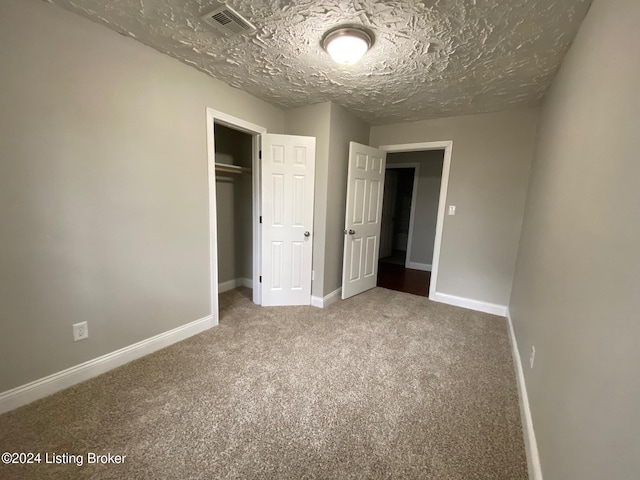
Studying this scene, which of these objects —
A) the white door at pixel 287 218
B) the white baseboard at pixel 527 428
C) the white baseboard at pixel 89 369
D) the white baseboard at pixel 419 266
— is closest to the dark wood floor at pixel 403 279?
the white baseboard at pixel 419 266

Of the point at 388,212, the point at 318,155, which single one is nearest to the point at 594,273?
the point at 318,155

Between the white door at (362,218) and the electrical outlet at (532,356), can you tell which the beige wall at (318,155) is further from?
the electrical outlet at (532,356)

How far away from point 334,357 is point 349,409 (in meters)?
0.55

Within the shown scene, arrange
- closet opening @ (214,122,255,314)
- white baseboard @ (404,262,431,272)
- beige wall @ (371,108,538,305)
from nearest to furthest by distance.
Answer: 1. beige wall @ (371,108,538,305)
2. closet opening @ (214,122,255,314)
3. white baseboard @ (404,262,431,272)

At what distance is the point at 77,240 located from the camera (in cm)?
169

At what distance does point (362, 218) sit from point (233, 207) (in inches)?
72.5

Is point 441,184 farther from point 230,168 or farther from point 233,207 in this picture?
point 233,207

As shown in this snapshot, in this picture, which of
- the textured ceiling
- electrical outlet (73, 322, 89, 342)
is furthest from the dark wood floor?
electrical outlet (73, 322, 89, 342)

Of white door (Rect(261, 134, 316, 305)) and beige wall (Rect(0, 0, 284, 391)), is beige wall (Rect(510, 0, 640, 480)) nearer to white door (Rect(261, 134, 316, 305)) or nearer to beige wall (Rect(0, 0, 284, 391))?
white door (Rect(261, 134, 316, 305))

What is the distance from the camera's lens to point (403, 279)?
4.49 metres

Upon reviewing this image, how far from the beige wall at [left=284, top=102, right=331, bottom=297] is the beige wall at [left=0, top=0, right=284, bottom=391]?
1.03 metres

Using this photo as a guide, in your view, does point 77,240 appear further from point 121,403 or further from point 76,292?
point 121,403

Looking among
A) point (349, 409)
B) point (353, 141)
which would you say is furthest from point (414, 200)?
point (349, 409)

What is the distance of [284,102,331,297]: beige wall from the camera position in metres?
2.95
